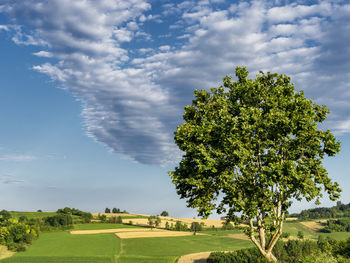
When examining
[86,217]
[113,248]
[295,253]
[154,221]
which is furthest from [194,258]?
[86,217]

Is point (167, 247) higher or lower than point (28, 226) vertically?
lower

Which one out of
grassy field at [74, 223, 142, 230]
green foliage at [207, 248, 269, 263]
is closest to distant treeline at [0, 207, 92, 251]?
grassy field at [74, 223, 142, 230]

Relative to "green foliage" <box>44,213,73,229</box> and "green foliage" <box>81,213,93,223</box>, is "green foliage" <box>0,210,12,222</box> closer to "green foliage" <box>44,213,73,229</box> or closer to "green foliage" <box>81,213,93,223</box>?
"green foliage" <box>44,213,73,229</box>

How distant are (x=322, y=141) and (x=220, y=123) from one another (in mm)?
9169

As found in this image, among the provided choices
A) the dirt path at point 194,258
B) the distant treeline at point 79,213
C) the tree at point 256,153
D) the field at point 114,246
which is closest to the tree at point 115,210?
the distant treeline at point 79,213

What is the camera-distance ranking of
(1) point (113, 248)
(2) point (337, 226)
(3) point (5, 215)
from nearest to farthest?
(1) point (113, 248), (3) point (5, 215), (2) point (337, 226)

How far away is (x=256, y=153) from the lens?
26.2m

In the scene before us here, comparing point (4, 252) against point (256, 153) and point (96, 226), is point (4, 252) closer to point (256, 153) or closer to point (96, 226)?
point (96, 226)

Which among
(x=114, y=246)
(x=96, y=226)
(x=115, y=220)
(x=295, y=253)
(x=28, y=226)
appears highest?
(x=28, y=226)

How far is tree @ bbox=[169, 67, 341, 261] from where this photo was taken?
23.2m

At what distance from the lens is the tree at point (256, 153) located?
2325cm

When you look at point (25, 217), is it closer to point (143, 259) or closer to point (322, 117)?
point (143, 259)

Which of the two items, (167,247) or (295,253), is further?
(167,247)

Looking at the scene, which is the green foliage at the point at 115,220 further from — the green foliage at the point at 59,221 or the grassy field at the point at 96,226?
the green foliage at the point at 59,221
